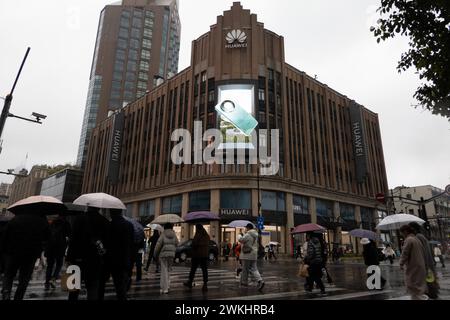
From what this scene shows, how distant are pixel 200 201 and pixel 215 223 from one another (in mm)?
3181

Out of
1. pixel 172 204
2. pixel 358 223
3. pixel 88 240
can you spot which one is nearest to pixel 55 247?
pixel 88 240

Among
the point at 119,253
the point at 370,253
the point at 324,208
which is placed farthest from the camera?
the point at 324,208

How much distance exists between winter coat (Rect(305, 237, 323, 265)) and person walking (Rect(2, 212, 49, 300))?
21.7 ft

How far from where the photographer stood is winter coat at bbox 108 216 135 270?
5.26 meters

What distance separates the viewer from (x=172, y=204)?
124 ft

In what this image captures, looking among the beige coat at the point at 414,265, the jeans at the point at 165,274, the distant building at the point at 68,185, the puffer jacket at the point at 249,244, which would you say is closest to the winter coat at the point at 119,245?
the jeans at the point at 165,274

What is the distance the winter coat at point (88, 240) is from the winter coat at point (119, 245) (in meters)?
0.10

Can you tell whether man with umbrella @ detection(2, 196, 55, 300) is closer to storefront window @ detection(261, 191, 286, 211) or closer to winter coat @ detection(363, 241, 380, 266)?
winter coat @ detection(363, 241, 380, 266)

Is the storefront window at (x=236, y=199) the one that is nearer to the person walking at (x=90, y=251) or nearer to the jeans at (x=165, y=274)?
the jeans at (x=165, y=274)

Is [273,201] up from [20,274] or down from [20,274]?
up

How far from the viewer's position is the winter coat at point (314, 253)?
8.47 m

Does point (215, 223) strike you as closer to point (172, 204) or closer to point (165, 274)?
point (172, 204)

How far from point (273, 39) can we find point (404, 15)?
34.5m

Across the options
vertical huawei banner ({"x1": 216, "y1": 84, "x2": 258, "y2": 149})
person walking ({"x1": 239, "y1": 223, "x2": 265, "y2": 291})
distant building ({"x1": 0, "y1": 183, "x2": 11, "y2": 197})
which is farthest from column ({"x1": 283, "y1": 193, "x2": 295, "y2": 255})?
distant building ({"x1": 0, "y1": 183, "x2": 11, "y2": 197})
